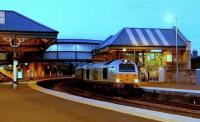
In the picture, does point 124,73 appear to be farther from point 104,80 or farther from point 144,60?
point 144,60

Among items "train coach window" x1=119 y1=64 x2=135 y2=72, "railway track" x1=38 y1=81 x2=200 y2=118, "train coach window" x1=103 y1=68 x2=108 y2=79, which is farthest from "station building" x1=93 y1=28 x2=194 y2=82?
"railway track" x1=38 y1=81 x2=200 y2=118

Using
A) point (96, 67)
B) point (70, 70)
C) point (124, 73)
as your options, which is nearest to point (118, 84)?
point (124, 73)

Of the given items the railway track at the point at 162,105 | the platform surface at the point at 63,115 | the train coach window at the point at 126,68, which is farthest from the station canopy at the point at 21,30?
the platform surface at the point at 63,115

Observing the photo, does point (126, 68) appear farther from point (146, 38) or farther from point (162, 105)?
point (146, 38)

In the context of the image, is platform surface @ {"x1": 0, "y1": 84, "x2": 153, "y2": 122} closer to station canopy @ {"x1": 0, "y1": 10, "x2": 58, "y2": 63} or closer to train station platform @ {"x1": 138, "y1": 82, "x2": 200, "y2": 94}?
train station platform @ {"x1": 138, "y1": 82, "x2": 200, "y2": 94}

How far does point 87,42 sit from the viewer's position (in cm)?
10900

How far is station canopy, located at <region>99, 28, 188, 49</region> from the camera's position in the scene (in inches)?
2317

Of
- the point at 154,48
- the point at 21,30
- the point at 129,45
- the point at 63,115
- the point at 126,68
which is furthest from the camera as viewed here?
the point at 154,48

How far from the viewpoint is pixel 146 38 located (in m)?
60.7

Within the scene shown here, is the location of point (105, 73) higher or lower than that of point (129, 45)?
lower

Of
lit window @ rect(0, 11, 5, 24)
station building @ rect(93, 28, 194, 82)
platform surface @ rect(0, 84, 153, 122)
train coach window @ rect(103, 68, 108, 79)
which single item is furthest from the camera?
station building @ rect(93, 28, 194, 82)

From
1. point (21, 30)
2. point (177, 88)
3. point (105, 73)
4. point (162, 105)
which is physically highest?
point (21, 30)

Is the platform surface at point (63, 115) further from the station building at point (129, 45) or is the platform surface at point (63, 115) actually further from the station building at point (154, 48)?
the station building at point (154, 48)

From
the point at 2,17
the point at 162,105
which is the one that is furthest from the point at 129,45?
the point at 162,105
